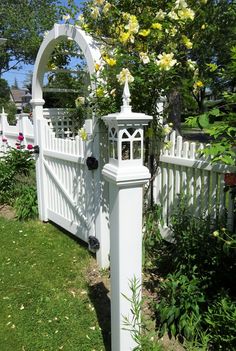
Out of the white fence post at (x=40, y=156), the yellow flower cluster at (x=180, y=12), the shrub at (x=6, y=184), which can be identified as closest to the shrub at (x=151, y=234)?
the yellow flower cluster at (x=180, y=12)

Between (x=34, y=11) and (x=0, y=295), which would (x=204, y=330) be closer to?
(x=0, y=295)

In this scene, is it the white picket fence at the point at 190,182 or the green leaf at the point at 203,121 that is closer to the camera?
the green leaf at the point at 203,121

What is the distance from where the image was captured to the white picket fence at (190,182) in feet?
9.23

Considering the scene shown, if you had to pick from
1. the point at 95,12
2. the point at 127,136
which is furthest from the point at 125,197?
the point at 95,12

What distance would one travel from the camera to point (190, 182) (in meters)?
3.14

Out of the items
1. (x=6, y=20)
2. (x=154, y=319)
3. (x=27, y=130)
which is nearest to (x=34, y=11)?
(x=6, y=20)

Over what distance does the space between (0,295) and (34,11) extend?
22.2 meters

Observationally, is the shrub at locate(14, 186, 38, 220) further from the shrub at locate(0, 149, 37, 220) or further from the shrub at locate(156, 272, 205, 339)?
the shrub at locate(156, 272, 205, 339)

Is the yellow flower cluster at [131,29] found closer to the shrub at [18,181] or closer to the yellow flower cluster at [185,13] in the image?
the yellow flower cluster at [185,13]

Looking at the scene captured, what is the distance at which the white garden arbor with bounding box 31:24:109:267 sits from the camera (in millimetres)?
3375

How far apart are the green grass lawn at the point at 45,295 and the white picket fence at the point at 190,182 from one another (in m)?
1.15

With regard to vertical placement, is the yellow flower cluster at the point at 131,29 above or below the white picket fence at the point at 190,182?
above

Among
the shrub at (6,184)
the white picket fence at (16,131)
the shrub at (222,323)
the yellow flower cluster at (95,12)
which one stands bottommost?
the shrub at (222,323)

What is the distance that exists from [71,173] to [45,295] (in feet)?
5.17
